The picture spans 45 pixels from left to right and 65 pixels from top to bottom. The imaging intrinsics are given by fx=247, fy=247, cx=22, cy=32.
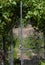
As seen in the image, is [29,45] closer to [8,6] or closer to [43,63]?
[43,63]

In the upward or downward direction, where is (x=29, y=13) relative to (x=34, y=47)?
upward

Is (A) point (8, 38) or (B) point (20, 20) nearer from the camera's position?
(B) point (20, 20)

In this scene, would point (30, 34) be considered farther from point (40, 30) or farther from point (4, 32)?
point (4, 32)

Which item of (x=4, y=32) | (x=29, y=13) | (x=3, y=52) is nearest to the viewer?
(x=29, y=13)

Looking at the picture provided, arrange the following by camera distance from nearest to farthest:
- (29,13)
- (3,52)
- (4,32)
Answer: (29,13) → (4,32) → (3,52)

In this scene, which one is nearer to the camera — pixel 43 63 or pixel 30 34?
pixel 43 63

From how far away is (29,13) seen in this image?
15.1ft

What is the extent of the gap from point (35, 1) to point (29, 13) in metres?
0.27

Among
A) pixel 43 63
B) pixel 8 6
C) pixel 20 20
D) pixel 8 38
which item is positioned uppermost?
pixel 8 6

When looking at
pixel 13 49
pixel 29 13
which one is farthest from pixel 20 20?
pixel 13 49

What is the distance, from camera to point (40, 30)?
5.22 meters

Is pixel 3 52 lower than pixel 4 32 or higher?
lower

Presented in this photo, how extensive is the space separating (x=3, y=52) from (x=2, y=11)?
1004mm

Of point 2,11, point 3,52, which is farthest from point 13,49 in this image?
point 2,11
